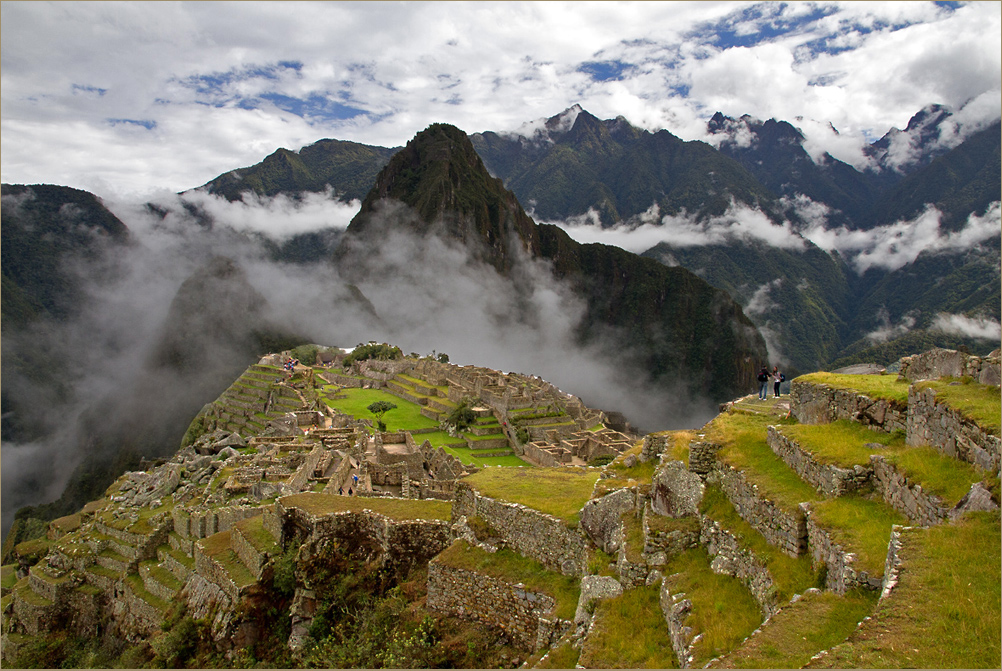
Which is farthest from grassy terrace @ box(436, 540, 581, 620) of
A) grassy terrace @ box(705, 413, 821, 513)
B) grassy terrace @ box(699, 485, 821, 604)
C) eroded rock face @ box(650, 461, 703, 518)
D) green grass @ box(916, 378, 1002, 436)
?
green grass @ box(916, 378, 1002, 436)

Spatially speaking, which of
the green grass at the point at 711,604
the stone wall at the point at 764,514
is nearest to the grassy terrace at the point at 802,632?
the green grass at the point at 711,604

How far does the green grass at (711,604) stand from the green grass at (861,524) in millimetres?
1179

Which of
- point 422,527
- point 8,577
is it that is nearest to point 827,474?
point 422,527

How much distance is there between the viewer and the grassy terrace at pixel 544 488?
980cm

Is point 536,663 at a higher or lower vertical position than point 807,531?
lower

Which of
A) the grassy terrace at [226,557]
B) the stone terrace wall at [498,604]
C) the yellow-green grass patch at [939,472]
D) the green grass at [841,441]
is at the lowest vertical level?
the grassy terrace at [226,557]

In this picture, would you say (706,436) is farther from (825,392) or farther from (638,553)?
(638,553)

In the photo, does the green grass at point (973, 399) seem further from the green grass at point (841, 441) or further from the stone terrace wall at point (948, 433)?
the green grass at point (841, 441)

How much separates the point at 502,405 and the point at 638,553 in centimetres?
5168

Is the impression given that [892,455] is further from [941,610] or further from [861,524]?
[941,610]

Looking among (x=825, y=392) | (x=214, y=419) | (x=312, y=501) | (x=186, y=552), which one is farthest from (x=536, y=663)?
(x=214, y=419)

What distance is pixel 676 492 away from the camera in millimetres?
8664

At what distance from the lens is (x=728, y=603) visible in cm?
641

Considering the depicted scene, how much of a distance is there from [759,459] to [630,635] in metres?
3.21
